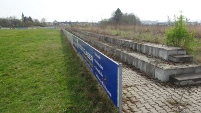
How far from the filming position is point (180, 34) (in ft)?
24.4

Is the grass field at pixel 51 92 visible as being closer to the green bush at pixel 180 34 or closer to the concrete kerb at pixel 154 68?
the concrete kerb at pixel 154 68

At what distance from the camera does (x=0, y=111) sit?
4973 mm

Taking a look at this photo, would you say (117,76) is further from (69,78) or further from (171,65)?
(69,78)

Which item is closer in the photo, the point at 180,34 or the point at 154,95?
the point at 154,95

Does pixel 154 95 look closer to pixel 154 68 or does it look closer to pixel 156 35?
pixel 154 68

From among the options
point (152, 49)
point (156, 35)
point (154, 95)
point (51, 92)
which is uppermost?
point (156, 35)

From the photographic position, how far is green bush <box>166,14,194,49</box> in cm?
738

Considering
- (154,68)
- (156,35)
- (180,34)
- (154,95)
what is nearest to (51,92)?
(154,95)

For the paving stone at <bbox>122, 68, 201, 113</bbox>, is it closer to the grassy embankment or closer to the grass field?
the grass field

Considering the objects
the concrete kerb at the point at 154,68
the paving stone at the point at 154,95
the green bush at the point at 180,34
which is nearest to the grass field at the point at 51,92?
the paving stone at the point at 154,95

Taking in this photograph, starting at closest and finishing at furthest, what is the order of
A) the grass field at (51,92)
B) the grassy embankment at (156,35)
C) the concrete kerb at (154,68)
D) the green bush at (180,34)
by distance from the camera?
the grass field at (51,92), the concrete kerb at (154,68), the green bush at (180,34), the grassy embankment at (156,35)

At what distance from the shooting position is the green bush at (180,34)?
7.38 metres

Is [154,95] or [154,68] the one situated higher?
[154,68]

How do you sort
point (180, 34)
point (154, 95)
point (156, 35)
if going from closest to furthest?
point (154, 95)
point (180, 34)
point (156, 35)
